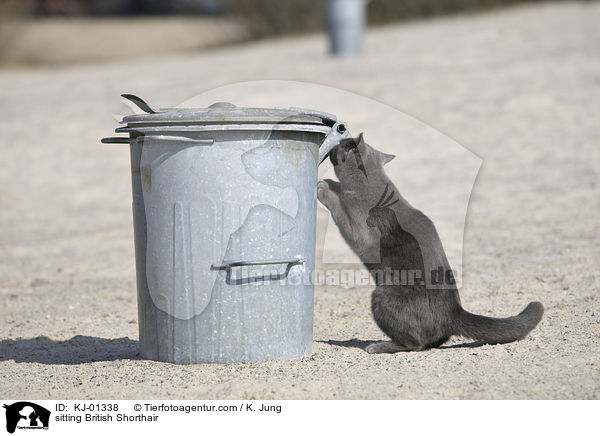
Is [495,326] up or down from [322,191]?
down

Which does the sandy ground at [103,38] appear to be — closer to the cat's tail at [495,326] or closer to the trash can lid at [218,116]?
the trash can lid at [218,116]

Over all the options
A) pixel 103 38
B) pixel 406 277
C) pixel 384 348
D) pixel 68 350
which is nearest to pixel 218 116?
pixel 406 277

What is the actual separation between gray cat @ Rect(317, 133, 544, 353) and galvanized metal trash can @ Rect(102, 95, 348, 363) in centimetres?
37

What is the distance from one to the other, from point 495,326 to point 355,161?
114 centimetres

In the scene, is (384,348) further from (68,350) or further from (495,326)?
(68,350)

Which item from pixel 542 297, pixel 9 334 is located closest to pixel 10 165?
pixel 9 334

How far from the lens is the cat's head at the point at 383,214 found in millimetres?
3984

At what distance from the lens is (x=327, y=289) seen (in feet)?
18.9

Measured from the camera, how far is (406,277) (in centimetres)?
392
